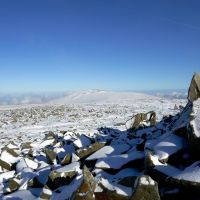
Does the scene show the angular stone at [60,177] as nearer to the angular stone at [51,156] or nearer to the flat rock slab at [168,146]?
the flat rock slab at [168,146]

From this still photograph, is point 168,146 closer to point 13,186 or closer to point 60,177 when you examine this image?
point 60,177

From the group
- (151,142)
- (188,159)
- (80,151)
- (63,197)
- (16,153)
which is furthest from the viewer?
(16,153)

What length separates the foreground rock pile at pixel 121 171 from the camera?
8.45 m

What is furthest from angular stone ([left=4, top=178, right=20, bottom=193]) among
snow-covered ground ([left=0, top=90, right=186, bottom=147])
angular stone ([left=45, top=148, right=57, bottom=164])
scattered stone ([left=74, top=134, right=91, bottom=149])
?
snow-covered ground ([left=0, top=90, right=186, bottom=147])

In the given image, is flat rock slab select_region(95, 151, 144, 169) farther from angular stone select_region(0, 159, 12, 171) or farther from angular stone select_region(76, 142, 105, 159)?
angular stone select_region(0, 159, 12, 171)

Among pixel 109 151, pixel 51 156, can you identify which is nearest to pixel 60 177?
pixel 109 151

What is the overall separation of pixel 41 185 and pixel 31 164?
9.86 ft

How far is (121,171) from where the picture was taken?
10.9 meters

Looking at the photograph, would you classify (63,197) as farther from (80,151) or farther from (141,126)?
(141,126)

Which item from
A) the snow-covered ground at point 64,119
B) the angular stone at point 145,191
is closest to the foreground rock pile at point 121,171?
the angular stone at point 145,191

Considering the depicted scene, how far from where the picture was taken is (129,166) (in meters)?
11.4

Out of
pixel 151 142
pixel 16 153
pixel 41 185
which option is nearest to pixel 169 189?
pixel 151 142

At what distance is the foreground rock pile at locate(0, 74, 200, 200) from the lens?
8.45 m

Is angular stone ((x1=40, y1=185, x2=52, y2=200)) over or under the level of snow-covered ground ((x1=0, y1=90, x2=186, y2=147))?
over
